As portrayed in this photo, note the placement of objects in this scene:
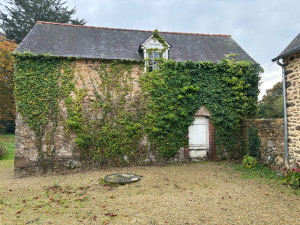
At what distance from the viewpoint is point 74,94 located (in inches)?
324

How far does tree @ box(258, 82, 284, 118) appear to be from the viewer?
16223 millimetres

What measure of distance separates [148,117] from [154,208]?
4.76 m

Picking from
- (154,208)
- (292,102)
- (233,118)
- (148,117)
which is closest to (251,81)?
(233,118)

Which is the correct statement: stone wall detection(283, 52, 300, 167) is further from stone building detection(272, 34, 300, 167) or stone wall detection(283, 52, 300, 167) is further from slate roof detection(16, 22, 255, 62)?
slate roof detection(16, 22, 255, 62)

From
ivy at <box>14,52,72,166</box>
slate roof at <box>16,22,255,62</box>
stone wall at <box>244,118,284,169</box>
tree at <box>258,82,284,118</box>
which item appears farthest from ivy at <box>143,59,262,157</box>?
ivy at <box>14,52,72,166</box>

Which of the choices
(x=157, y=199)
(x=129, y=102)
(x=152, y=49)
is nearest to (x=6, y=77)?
(x=129, y=102)

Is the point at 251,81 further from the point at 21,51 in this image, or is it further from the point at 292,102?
the point at 21,51

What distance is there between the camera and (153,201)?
4.77 metres

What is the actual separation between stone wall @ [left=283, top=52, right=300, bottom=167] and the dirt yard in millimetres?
1507

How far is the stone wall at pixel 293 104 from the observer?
6311 mm

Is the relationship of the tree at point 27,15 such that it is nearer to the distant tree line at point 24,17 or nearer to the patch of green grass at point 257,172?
the distant tree line at point 24,17

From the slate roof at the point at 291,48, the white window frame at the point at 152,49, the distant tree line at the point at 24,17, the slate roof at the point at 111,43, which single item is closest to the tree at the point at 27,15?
the distant tree line at the point at 24,17

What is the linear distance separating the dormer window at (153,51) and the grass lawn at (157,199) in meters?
4.92

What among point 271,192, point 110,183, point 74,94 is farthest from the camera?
point 74,94
